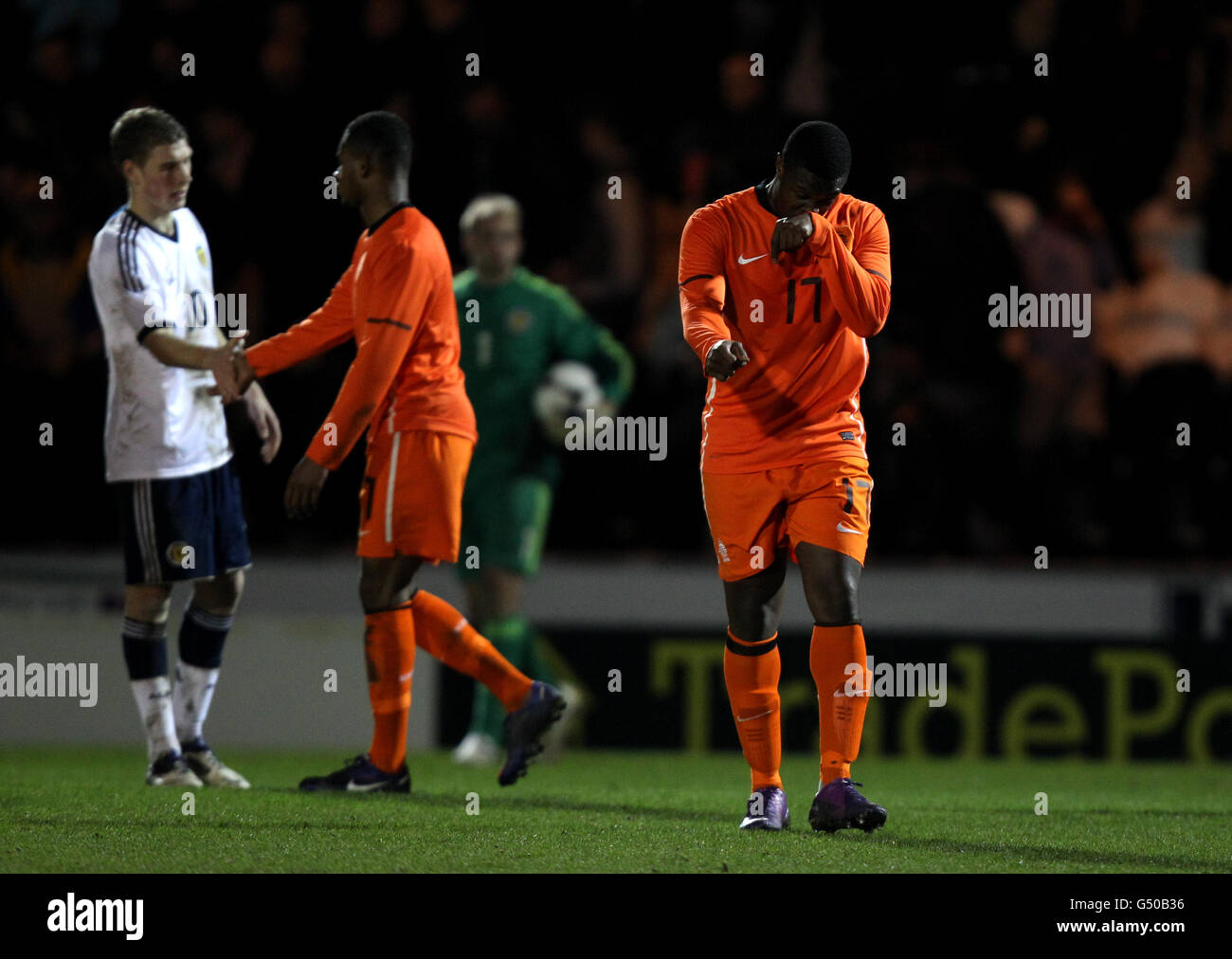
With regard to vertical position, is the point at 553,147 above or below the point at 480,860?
above

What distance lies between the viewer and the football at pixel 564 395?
8078 millimetres

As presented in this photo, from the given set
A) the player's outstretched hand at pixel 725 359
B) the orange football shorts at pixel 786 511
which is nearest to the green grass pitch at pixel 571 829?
the orange football shorts at pixel 786 511

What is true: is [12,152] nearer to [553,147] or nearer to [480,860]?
[553,147]

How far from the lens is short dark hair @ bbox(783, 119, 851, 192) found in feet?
15.2

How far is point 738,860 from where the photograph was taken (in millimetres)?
4152

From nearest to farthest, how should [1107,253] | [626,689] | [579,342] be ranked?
[579,342] → [626,689] → [1107,253]

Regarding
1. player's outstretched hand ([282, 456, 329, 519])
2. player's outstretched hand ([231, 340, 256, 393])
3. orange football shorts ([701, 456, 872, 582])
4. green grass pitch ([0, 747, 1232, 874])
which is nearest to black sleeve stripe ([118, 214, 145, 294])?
player's outstretched hand ([231, 340, 256, 393])

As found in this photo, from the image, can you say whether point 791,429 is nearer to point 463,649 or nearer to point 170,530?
point 463,649

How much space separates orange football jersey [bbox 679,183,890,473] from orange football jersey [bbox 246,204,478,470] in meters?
1.02

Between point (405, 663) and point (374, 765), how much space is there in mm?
358

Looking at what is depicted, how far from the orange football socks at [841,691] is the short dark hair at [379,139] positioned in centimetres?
215

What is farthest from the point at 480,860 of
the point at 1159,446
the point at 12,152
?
the point at 12,152

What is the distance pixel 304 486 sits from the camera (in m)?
5.30

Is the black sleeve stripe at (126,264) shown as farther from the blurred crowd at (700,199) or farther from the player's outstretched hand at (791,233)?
the blurred crowd at (700,199)
